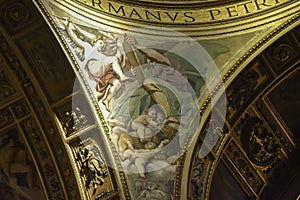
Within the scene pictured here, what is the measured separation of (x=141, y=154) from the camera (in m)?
12.9

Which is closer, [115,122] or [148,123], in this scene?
[115,122]

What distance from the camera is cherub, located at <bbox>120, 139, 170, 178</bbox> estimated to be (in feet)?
41.9

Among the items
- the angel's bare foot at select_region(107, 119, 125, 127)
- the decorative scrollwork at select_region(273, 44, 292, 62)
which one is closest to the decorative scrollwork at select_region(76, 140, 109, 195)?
the angel's bare foot at select_region(107, 119, 125, 127)

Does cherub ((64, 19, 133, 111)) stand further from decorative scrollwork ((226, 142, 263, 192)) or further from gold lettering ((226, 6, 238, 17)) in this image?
decorative scrollwork ((226, 142, 263, 192))

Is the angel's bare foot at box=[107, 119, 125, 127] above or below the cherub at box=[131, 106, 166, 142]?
above

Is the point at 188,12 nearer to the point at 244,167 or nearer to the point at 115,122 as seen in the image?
the point at 115,122

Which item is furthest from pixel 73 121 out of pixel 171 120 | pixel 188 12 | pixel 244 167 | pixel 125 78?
pixel 244 167

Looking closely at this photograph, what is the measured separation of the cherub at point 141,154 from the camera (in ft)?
41.9

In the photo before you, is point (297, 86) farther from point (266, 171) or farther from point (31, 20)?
point (31, 20)

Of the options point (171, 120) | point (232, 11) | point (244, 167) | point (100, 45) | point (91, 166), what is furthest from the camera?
point (244, 167)

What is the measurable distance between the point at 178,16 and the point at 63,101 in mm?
2167

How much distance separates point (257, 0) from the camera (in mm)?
13414

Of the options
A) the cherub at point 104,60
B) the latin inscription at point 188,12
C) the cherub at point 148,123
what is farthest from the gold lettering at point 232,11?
the cherub at point 148,123

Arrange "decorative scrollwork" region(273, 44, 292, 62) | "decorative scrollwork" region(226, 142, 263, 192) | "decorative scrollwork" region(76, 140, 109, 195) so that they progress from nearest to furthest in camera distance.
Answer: "decorative scrollwork" region(76, 140, 109, 195) → "decorative scrollwork" region(273, 44, 292, 62) → "decorative scrollwork" region(226, 142, 263, 192)
